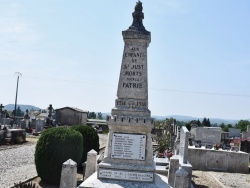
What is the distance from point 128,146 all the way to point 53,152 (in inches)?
176

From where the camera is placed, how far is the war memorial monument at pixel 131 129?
8.20 m

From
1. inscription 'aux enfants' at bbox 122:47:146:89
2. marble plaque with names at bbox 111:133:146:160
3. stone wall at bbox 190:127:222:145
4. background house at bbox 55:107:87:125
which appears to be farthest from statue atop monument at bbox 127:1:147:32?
background house at bbox 55:107:87:125

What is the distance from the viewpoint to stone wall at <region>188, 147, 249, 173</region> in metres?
19.4

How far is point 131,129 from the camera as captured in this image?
332 inches

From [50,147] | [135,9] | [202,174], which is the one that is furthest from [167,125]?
[135,9]

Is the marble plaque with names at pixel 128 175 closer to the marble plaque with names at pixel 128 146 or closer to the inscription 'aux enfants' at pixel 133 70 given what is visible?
the marble plaque with names at pixel 128 146

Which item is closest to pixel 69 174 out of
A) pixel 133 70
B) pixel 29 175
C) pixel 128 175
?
pixel 128 175

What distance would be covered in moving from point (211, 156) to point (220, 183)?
454 centimetres

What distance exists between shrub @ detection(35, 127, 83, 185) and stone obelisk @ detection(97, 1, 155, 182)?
4.02 m

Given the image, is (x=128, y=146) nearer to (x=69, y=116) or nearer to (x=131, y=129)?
(x=131, y=129)

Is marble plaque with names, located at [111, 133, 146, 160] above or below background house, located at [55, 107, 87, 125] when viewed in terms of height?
below

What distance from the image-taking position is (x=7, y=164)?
16.3 m

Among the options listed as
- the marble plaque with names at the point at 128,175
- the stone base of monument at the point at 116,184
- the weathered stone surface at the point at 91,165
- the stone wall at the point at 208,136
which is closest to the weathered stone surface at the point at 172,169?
Answer: the weathered stone surface at the point at 91,165

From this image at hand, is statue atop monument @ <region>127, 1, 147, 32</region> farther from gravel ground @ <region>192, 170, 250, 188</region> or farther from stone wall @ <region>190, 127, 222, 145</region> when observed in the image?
stone wall @ <region>190, 127, 222, 145</region>
